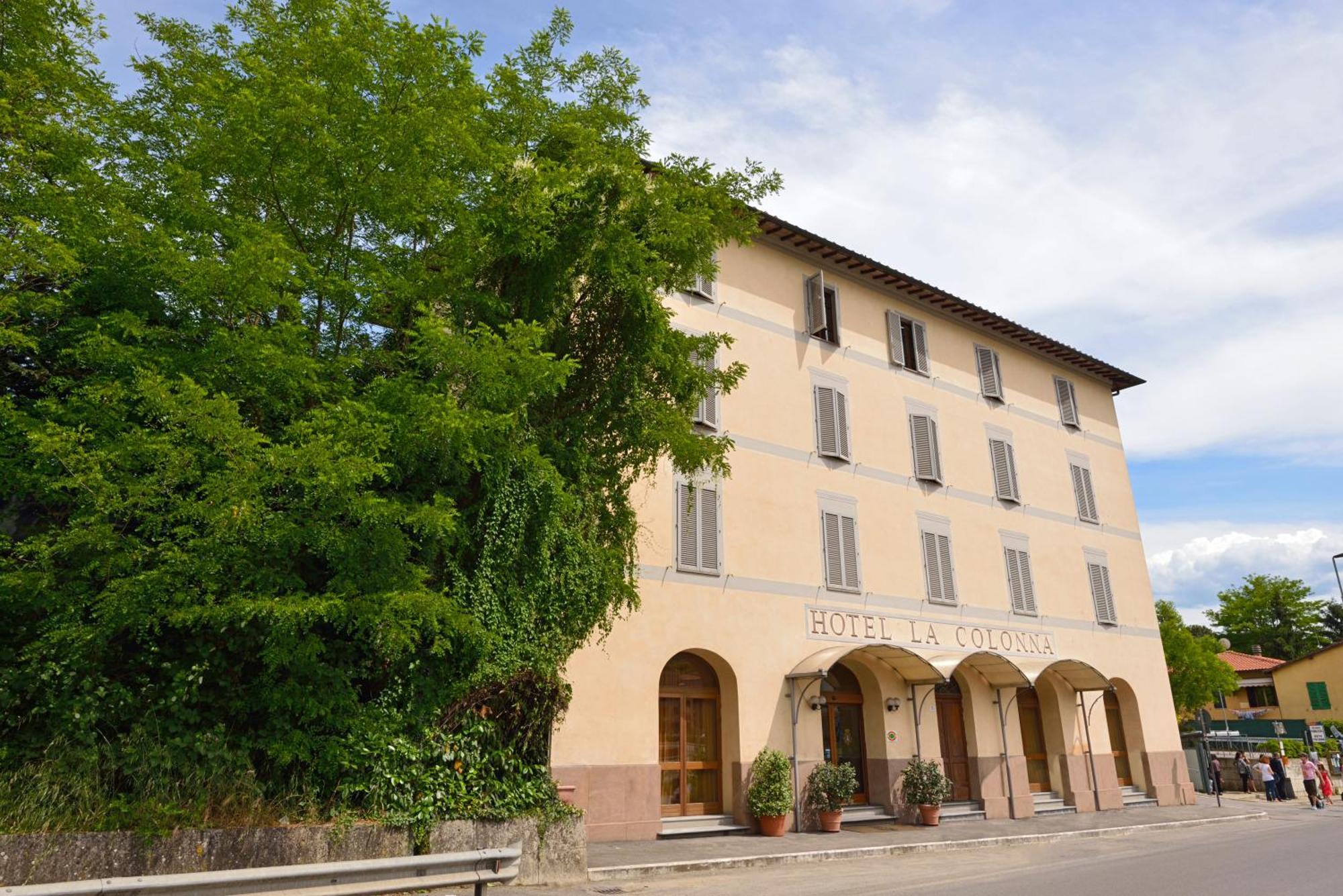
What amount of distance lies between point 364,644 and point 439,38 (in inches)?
256

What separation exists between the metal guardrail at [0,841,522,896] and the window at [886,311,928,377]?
47.7 feet

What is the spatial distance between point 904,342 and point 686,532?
853 centimetres

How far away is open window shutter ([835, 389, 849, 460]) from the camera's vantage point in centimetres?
1720

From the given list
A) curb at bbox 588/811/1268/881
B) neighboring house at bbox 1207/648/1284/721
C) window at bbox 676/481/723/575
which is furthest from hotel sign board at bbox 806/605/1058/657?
neighboring house at bbox 1207/648/1284/721

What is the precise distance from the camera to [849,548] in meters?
16.6

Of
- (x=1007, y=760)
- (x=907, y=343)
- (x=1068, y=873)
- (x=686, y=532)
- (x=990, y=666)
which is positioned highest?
(x=907, y=343)

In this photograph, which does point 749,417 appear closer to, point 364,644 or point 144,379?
point 364,644

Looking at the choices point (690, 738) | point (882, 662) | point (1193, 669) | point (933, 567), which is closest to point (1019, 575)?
point (933, 567)

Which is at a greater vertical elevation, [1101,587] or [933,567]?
[1101,587]

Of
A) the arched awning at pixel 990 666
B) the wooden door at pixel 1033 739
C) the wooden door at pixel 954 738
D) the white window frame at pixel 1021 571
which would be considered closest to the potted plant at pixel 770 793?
the arched awning at pixel 990 666

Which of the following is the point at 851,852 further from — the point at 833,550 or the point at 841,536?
the point at 841,536

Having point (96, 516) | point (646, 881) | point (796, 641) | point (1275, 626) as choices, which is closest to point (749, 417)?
point (796, 641)

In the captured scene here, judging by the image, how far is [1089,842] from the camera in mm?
14344

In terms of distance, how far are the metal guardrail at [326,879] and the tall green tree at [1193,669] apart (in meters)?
28.4
